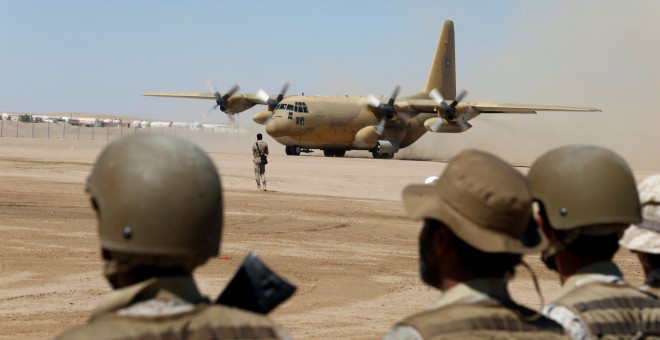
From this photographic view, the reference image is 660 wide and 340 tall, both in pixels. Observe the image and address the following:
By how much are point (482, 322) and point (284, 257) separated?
12.6 m

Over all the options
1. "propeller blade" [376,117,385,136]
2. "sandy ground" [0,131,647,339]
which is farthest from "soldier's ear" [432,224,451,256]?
"propeller blade" [376,117,385,136]

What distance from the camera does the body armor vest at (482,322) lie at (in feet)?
10.6

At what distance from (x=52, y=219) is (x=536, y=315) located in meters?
16.9

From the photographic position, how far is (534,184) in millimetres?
4301

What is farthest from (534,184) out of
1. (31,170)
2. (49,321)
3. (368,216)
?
(31,170)

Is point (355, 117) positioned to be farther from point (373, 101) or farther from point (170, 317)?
point (170, 317)

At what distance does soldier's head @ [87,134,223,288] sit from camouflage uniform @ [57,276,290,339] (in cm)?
7

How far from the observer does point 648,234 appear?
4711 mm

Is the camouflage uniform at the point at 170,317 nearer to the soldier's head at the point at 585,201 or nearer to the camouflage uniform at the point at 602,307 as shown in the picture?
the camouflage uniform at the point at 602,307

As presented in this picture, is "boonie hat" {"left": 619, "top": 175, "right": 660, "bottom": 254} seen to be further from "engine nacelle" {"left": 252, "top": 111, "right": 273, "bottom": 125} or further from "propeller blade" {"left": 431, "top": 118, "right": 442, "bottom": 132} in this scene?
"engine nacelle" {"left": 252, "top": 111, "right": 273, "bottom": 125}

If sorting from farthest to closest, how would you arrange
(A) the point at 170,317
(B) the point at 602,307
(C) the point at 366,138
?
(C) the point at 366,138 < (B) the point at 602,307 < (A) the point at 170,317

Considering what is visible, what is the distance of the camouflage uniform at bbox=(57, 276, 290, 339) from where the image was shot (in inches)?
113

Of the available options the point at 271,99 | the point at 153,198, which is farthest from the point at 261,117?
the point at 153,198

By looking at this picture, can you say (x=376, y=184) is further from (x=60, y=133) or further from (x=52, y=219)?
(x=60, y=133)
